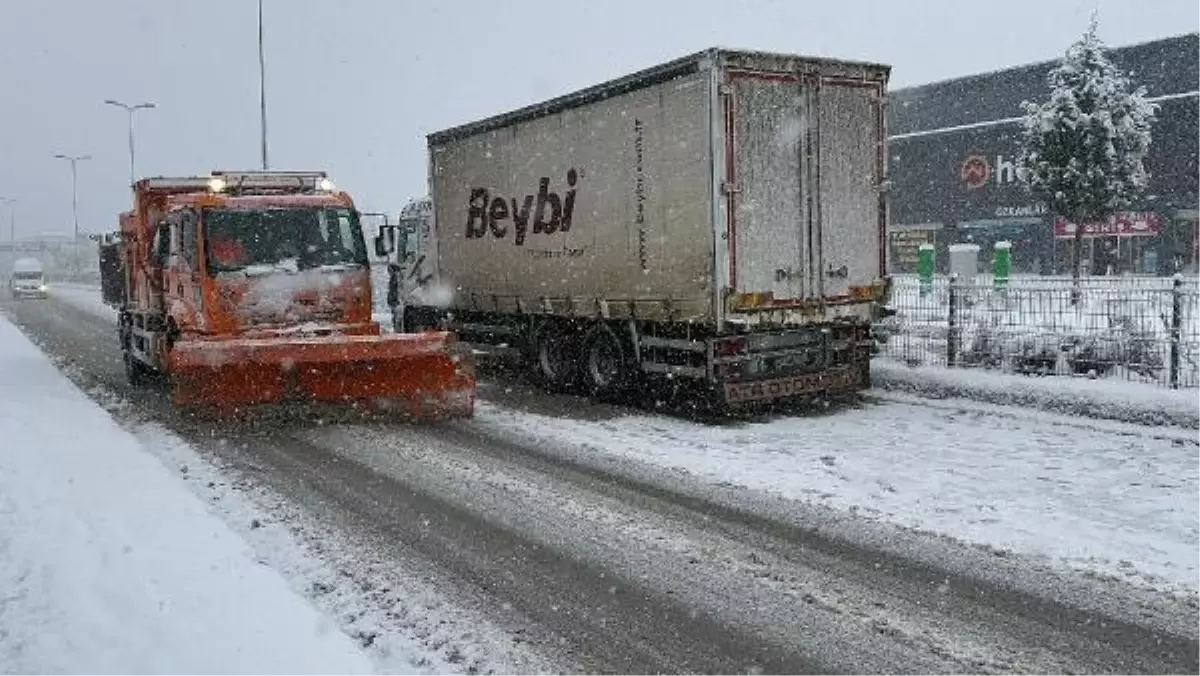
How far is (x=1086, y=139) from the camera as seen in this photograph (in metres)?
28.4

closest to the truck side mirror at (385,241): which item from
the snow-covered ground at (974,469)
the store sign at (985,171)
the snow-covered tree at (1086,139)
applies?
the snow-covered ground at (974,469)

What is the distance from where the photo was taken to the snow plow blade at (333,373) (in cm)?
1046

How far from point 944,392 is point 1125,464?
4.05 m

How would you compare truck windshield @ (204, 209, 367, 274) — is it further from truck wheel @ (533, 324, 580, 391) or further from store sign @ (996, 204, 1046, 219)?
store sign @ (996, 204, 1046, 219)

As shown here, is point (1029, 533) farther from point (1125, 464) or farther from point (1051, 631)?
point (1125, 464)

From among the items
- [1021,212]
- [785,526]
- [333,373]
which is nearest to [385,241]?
[333,373]

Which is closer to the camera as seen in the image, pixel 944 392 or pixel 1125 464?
pixel 1125 464

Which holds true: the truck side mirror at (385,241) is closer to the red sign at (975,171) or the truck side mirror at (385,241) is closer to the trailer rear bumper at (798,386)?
the trailer rear bumper at (798,386)

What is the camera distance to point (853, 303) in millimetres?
11617

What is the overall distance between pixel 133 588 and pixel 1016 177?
144 ft

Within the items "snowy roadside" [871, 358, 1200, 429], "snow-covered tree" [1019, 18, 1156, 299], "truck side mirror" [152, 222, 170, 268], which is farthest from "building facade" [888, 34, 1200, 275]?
"truck side mirror" [152, 222, 170, 268]

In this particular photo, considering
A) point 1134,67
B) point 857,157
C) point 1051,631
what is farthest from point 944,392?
point 1134,67

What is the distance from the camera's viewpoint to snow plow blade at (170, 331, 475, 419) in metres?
10.5

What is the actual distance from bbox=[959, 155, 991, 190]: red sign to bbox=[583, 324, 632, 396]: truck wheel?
37.6 m
